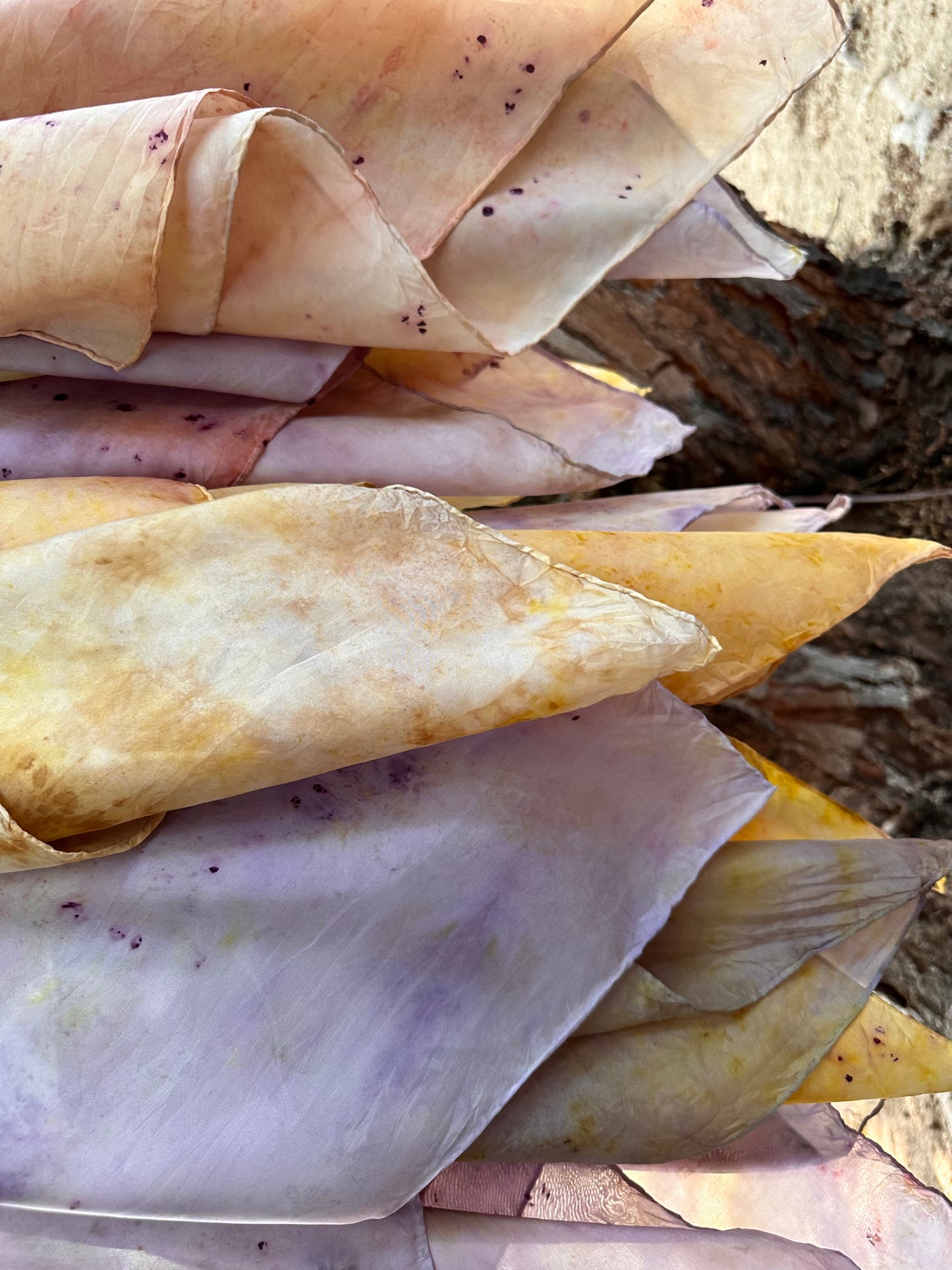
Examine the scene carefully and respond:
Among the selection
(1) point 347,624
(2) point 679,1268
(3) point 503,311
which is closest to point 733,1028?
(2) point 679,1268

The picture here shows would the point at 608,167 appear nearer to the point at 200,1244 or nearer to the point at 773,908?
the point at 773,908

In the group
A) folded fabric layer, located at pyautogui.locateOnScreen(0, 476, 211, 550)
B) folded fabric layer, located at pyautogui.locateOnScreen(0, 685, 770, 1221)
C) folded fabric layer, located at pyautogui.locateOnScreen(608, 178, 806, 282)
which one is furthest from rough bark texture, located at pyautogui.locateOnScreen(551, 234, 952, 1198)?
folded fabric layer, located at pyautogui.locateOnScreen(0, 476, 211, 550)

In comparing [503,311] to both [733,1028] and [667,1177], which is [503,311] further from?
[667,1177]

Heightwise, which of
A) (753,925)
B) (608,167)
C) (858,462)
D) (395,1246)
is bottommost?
(395,1246)

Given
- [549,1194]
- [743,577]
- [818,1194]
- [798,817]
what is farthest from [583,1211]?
[743,577]

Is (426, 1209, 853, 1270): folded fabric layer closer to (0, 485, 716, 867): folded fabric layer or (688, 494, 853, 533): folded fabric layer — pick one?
(0, 485, 716, 867): folded fabric layer
